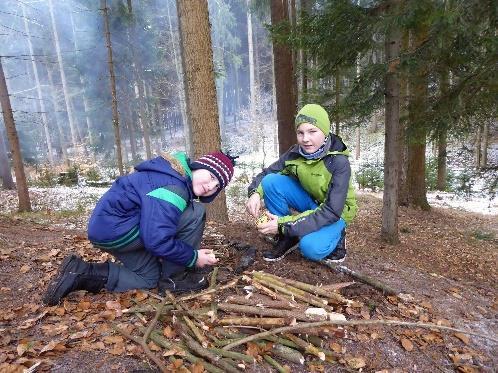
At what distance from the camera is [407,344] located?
8.62 feet

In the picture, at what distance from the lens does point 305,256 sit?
3689 mm

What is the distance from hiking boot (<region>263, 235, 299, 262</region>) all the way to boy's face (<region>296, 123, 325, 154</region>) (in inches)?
39.1

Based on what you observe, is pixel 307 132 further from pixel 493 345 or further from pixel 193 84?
pixel 193 84

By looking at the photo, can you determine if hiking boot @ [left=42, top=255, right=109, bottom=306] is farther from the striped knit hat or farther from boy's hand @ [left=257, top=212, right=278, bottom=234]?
boy's hand @ [left=257, top=212, right=278, bottom=234]

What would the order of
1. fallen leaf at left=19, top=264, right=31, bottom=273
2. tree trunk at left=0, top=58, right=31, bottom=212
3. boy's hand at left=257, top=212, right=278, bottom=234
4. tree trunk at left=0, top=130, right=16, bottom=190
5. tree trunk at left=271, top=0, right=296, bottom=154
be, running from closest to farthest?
boy's hand at left=257, top=212, right=278, bottom=234, fallen leaf at left=19, top=264, right=31, bottom=273, tree trunk at left=271, top=0, right=296, bottom=154, tree trunk at left=0, top=58, right=31, bottom=212, tree trunk at left=0, top=130, right=16, bottom=190

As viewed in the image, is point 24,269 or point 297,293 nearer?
point 297,293

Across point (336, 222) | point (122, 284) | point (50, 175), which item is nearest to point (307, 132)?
point (336, 222)

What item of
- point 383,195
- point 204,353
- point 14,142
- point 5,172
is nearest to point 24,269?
point 204,353

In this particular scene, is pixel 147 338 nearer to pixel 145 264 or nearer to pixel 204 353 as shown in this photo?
pixel 204 353

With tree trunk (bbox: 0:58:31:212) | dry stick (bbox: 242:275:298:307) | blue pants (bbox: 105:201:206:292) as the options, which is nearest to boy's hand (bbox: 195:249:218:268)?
blue pants (bbox: 105:201:206:292)

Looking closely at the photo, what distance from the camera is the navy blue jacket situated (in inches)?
108

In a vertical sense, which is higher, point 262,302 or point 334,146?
point 334,146

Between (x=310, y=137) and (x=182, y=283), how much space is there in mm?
1821

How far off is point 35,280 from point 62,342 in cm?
147
